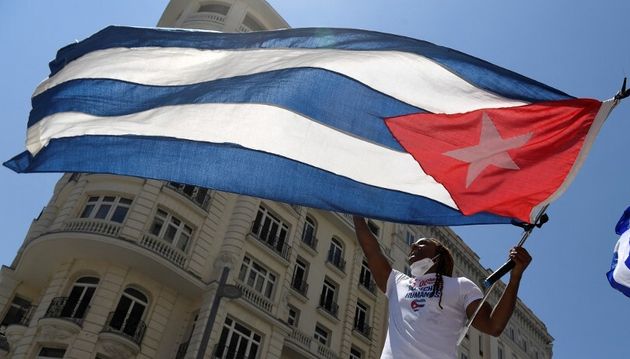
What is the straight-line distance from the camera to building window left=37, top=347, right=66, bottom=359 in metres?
18.3

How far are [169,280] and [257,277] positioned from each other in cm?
434

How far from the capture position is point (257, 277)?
23.8 metres

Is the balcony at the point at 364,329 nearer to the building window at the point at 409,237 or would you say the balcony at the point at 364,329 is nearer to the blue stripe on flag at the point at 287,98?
the building window at the point at 409,237

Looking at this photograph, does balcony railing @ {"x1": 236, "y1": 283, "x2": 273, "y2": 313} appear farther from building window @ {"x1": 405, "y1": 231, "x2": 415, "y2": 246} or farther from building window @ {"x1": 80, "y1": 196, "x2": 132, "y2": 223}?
building window @ {"x1": 405, "y1": 231, "x2": 415, "y2": 246}

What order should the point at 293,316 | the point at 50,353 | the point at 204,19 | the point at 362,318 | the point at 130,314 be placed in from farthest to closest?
the point at 362,318 < the point at 204,19 < the point at 293,316 < the point at 130,314 < the point at 50,353

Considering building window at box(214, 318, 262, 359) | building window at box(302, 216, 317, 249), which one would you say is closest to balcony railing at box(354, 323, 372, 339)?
building window at box(302, 216, 317, 249)

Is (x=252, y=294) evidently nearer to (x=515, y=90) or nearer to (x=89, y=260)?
(x=89, y=260)

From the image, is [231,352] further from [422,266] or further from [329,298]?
[422,266]

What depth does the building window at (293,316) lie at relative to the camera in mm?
25073

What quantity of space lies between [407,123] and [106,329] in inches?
672

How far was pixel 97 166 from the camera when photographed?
15.3 feet

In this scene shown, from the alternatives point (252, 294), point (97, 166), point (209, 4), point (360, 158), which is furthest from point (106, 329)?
point (209, 4)

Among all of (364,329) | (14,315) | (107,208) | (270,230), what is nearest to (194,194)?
(107,208)

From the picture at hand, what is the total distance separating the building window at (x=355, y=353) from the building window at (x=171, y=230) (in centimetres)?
1135
